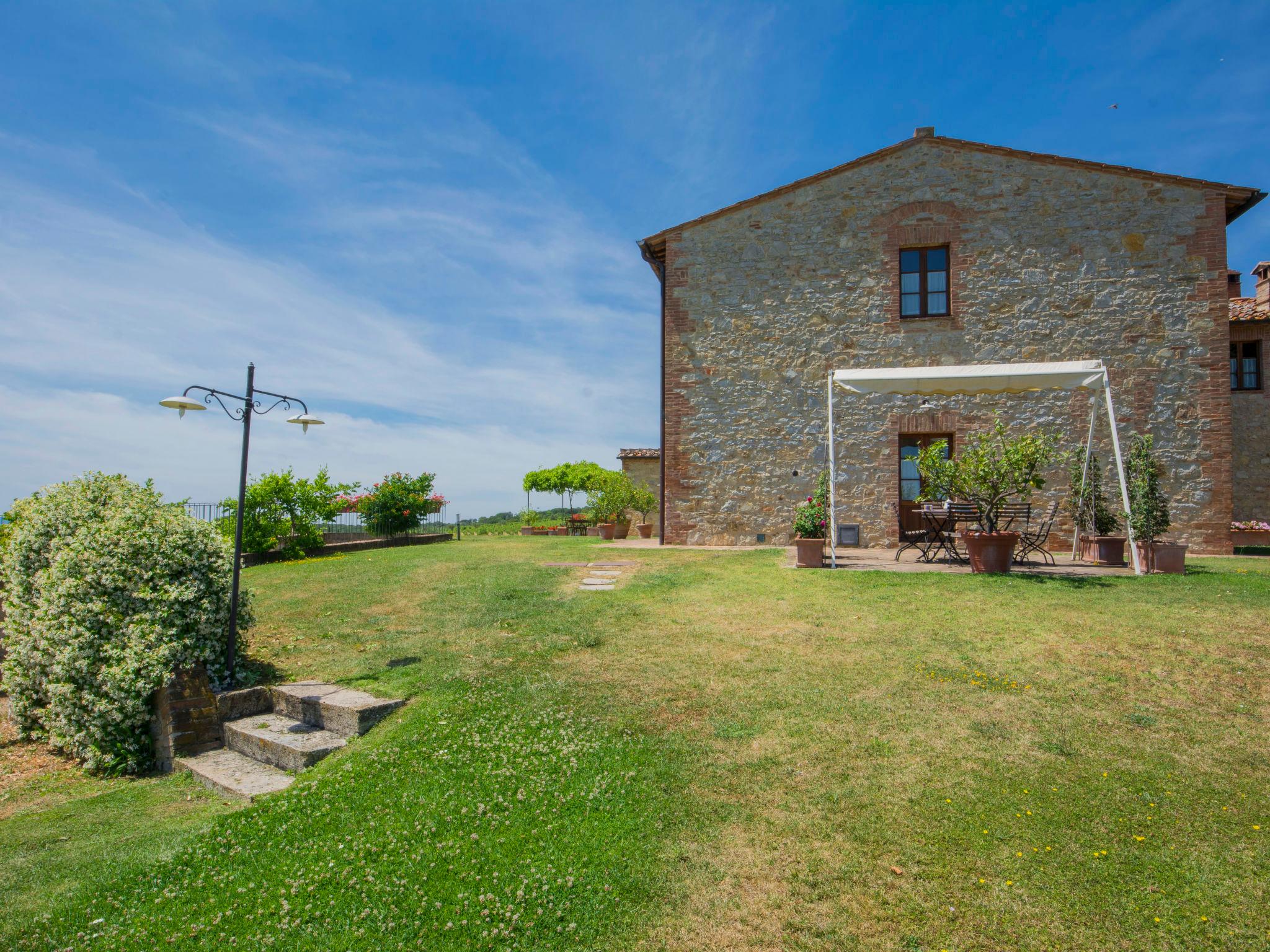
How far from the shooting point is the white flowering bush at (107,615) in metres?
4.95

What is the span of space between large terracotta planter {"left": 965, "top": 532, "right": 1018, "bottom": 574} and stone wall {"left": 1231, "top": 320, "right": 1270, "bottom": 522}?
9.99m

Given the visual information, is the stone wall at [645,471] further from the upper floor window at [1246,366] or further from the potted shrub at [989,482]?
the upper floor window at [1246,366]

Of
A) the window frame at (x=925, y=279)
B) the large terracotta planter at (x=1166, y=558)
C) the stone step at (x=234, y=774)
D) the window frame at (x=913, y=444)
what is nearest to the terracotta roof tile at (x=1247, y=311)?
the window frame at (x=925, y=279)

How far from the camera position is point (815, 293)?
1275cm

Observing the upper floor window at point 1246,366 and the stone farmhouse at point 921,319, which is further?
the upper floor window at point 1246,366

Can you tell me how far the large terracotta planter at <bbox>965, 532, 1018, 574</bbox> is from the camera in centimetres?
830

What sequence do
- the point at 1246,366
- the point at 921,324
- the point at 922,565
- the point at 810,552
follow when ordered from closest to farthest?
the point at 922,565 < the point at 810,552 < the point at 921,324 < the point at 1246,366

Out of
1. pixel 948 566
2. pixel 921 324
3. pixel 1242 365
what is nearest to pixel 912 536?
pixel 948 566

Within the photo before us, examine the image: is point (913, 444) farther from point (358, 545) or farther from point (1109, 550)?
point (358, 545)

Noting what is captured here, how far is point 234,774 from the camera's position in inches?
171

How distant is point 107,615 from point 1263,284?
Answer: 24.3 metres

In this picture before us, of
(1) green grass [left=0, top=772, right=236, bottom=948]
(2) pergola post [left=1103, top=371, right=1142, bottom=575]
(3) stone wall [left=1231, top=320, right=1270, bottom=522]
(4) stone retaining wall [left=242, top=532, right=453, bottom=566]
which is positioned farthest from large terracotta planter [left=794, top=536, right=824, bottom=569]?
(3) stone wall [left=1231, top=320, right=1270, bottom=522]

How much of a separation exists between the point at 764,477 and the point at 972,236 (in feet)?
18.8

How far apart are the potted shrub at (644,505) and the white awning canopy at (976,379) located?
7.81m
